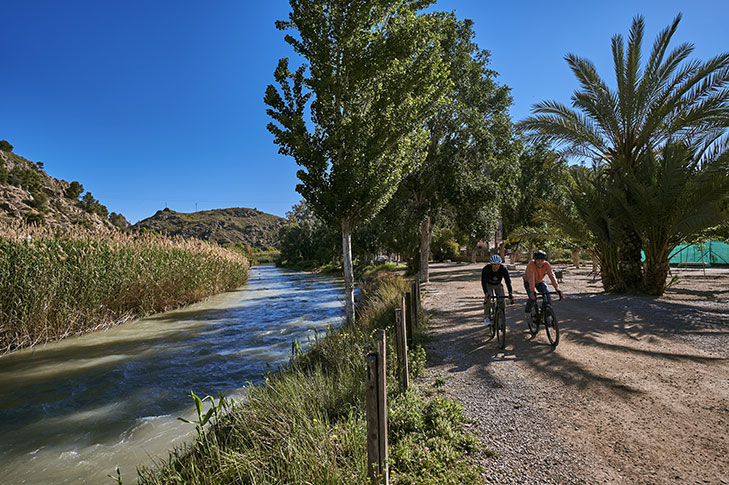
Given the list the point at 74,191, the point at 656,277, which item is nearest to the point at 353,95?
the point at 656,277

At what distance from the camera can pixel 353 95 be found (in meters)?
9.91

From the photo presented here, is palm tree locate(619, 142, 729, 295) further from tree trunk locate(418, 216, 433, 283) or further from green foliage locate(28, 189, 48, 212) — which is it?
green foliage locate(28, 189, 48, 212)

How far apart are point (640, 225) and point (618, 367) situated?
8.84 metres

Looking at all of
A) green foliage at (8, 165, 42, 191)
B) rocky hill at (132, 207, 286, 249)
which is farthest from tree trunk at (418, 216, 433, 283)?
rocky hill at (132, 207, 286, 249)

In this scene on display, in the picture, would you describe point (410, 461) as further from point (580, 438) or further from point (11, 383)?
point (11, 383)

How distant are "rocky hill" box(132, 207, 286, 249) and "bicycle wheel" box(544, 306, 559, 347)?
14241 cm

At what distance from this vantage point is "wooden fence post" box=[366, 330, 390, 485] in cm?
281

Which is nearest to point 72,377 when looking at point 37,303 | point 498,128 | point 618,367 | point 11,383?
point 11,383

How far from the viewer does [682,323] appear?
8.43m

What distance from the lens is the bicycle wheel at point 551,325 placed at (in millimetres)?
6992

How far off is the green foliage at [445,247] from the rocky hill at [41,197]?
126 feet

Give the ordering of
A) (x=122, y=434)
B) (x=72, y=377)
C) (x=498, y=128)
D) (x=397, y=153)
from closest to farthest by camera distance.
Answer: (x=122, y=434), (x=72, y=377), (x=397, y=153), (x=498, y=128)

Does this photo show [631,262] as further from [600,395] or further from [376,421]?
[376,421]

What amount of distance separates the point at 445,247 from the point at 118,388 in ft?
157
